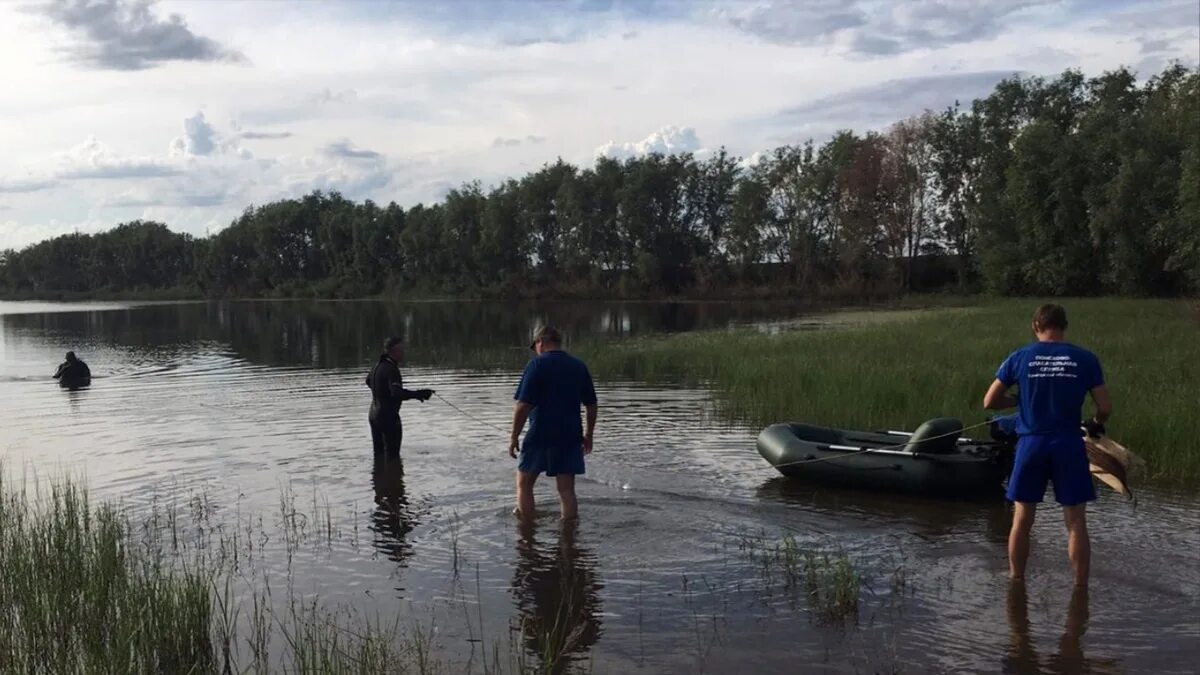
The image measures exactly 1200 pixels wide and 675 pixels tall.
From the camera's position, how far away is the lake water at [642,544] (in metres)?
6.41

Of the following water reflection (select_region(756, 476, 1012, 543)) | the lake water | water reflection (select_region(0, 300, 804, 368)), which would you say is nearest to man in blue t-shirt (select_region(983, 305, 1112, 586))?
the lake water

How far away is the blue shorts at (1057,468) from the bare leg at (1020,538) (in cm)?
22

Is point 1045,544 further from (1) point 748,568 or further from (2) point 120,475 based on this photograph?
(2) point 120,475

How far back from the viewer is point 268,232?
116125 millimetres

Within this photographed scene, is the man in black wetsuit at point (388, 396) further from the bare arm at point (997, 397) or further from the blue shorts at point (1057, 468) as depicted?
the blue shorts at point (1057, 468)

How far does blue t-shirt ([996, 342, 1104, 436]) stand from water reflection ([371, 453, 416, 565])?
194 inches

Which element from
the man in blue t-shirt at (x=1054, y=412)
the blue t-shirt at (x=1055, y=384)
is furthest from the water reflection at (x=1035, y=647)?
the blue t-shirt at (x=1055, y=384)

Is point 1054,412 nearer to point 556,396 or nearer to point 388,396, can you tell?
point 556,396

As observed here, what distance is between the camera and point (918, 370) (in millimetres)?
17141

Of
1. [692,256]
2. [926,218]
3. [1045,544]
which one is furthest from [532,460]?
[692,256]

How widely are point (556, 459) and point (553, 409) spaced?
0.45m

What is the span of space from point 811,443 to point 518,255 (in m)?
81.7

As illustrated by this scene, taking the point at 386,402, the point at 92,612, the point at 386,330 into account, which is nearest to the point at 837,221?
the point at 386,330

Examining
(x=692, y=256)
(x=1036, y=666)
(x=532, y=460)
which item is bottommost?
(x=1036, y=666)
